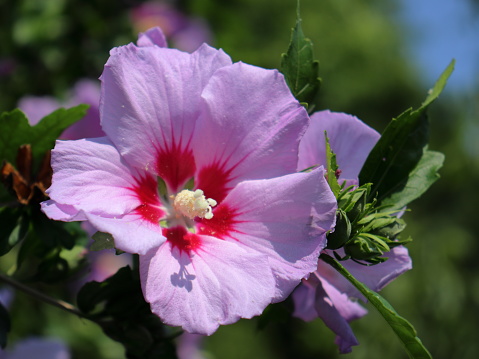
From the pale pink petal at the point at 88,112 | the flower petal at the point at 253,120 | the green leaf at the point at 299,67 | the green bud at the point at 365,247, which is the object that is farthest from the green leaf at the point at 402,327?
the pale pink petal at the point at 88,112

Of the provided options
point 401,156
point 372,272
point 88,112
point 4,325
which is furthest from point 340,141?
point 88,112

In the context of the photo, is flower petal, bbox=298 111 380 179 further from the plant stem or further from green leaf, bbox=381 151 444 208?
the plant stem

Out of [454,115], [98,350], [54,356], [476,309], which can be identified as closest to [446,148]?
[454,115]

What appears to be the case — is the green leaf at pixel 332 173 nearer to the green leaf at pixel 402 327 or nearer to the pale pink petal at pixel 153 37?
the green leaf at pixel 402 327

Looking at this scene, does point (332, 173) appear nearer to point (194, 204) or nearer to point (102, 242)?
point (194, 204)

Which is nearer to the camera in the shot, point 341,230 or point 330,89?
point 341,230

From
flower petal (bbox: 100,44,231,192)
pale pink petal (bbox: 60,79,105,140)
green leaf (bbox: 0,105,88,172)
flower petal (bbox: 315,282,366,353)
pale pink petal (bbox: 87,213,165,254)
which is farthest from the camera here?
pale pink petal (bbox: 60,79,105,140)

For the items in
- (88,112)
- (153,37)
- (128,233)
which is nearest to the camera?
(128,233)

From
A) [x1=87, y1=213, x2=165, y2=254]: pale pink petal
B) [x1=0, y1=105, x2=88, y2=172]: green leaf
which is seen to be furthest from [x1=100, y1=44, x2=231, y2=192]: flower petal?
[x1=0, y1=105, x2=88, y2=172]: green leaf
